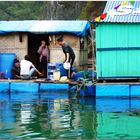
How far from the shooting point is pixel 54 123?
12.0m

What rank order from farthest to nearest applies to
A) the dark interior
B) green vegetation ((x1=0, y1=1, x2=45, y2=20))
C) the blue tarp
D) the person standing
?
green vegetation ((x1=0, y1=1, x2=45, y2=20)), the dark interior, the person standing, the blue tarp

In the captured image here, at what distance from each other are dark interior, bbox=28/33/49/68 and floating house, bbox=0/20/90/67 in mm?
235

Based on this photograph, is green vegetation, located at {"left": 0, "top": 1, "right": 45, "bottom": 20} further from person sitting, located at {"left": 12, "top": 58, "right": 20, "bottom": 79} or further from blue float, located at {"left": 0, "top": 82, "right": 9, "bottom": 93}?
blue float, located at {"left": 0, "top": 82, "right": 9, "bottom": 93}

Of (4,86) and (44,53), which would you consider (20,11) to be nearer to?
(44,53)

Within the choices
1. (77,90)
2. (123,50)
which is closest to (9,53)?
(77,90)

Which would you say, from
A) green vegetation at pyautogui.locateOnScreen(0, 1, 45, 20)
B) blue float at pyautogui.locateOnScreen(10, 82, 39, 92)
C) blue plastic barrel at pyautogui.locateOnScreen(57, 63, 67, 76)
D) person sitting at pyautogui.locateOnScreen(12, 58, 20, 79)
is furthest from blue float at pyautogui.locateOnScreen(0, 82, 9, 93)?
green vegetation at pyautogui.locateOnScreen(0, 1, 45, 20)

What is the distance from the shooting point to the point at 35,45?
74.3 feet

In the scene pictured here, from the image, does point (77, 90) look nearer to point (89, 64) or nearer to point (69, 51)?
point (69, 51)

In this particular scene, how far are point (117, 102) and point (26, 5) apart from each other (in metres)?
39.2

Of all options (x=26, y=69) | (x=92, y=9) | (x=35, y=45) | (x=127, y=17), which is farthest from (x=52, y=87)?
(x=92, y=9)

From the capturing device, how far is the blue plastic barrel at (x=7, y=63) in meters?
20.4

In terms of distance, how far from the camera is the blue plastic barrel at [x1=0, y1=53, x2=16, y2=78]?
802 inches

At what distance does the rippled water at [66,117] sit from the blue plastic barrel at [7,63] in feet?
7.71

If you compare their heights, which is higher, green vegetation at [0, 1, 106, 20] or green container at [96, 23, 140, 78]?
green vegetation at [0, 1, 106, 20]
